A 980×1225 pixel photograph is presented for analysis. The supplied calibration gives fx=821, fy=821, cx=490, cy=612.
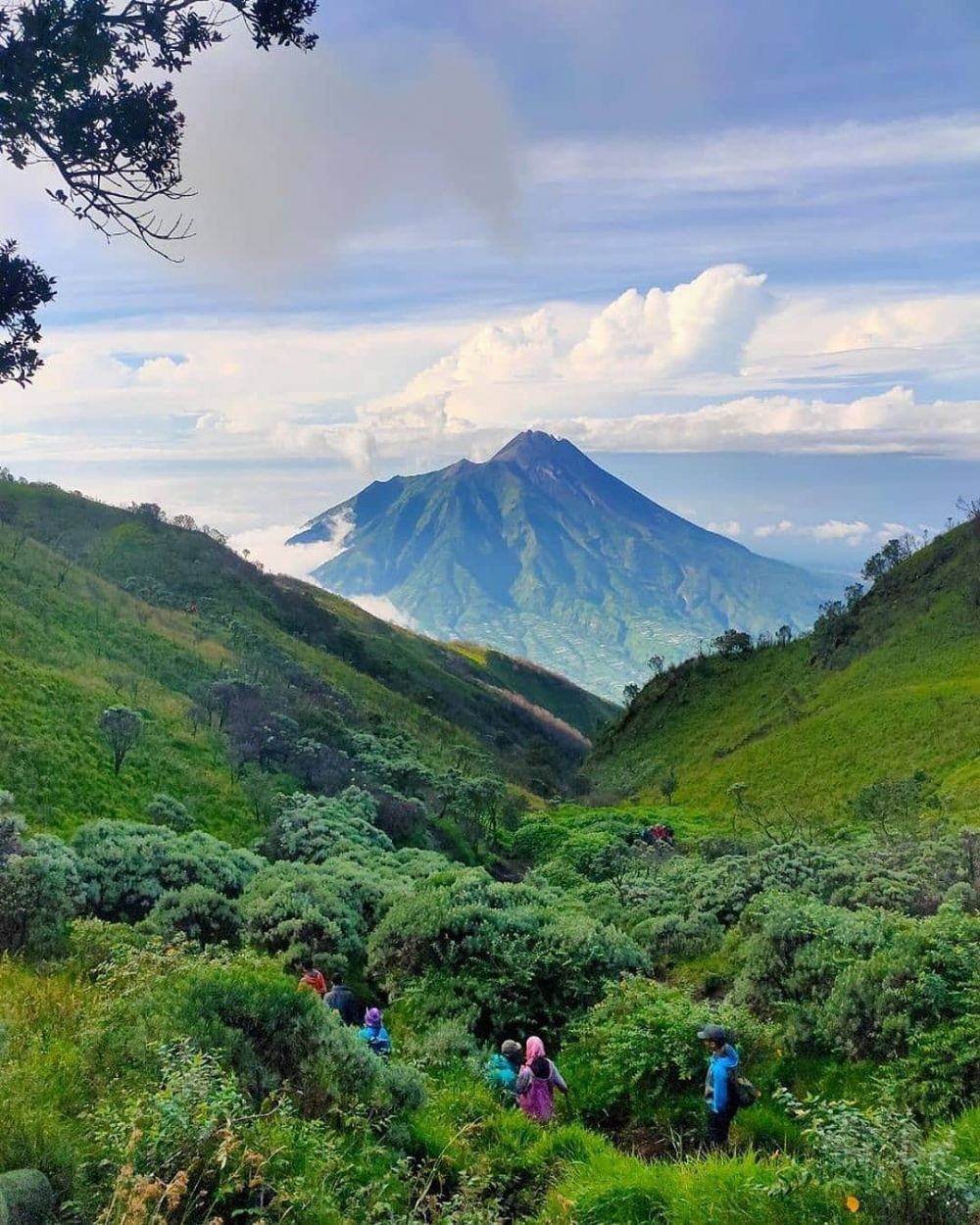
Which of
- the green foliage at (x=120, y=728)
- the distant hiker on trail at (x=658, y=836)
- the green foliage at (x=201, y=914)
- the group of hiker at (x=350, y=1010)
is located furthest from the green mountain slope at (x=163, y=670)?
the distant hiker on trail at (x=658, y=836)

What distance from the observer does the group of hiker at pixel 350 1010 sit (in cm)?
980

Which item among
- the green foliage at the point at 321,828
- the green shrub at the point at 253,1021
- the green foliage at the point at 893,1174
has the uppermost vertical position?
the green foliage at the point at 893,1174

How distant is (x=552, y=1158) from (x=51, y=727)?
933 inches

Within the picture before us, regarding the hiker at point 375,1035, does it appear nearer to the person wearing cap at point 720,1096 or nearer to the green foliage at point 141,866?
the person wearing cap at point 720,1096

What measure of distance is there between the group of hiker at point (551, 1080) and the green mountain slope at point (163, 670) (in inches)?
622

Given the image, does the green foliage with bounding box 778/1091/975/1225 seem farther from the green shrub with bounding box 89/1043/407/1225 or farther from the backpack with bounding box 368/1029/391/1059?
the backpack with bounding box 368/1029/391/1059

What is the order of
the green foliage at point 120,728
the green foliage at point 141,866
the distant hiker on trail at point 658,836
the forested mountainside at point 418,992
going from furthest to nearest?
the distant hiker on trail at point 658,836 < the green foliage at point 120,728 < the green foliage at point 141,866 < the forested mountainside at point 418,992

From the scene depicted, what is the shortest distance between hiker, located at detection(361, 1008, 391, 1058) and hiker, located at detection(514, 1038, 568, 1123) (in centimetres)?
174

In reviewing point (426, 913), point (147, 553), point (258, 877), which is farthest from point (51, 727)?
point (147, 553)

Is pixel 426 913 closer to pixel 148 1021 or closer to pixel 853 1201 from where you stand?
pixel 148 1021

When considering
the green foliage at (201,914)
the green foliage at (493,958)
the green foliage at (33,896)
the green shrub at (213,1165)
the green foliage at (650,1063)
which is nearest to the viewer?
the green shrub at (213,1165)

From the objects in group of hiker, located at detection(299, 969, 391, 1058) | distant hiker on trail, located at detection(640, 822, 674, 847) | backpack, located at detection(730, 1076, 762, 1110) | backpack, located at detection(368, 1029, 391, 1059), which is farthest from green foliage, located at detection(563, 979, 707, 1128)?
distant hiker on trail, located at detection(640, 822, 674, 847)

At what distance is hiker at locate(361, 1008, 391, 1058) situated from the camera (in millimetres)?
9742

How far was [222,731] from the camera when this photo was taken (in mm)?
33781
